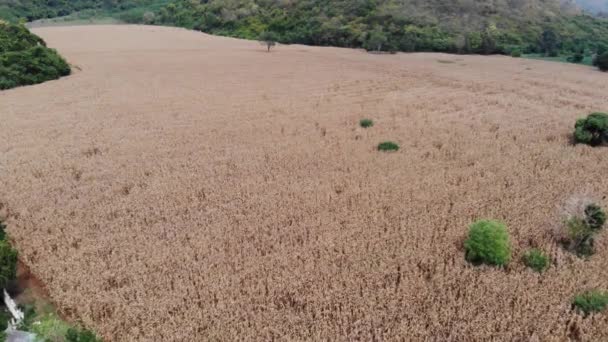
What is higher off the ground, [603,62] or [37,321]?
[603,62]

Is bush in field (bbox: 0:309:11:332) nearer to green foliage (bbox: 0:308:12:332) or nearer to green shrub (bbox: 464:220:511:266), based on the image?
green foliage (bbox: 0:308:12:332)

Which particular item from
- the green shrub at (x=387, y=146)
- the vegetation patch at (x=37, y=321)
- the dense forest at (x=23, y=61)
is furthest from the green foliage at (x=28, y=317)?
the dense forest at (x=23, y=61)

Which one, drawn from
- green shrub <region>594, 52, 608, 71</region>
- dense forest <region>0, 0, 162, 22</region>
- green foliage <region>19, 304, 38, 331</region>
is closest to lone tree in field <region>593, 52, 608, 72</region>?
green shrub <region>594, 52, 608, 71</region>

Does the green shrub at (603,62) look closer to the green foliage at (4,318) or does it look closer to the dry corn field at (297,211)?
the dry corn field at (297,211)

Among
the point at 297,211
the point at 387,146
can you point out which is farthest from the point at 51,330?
the point at 387,146

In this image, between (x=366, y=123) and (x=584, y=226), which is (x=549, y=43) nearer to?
(x=366, y=123)
